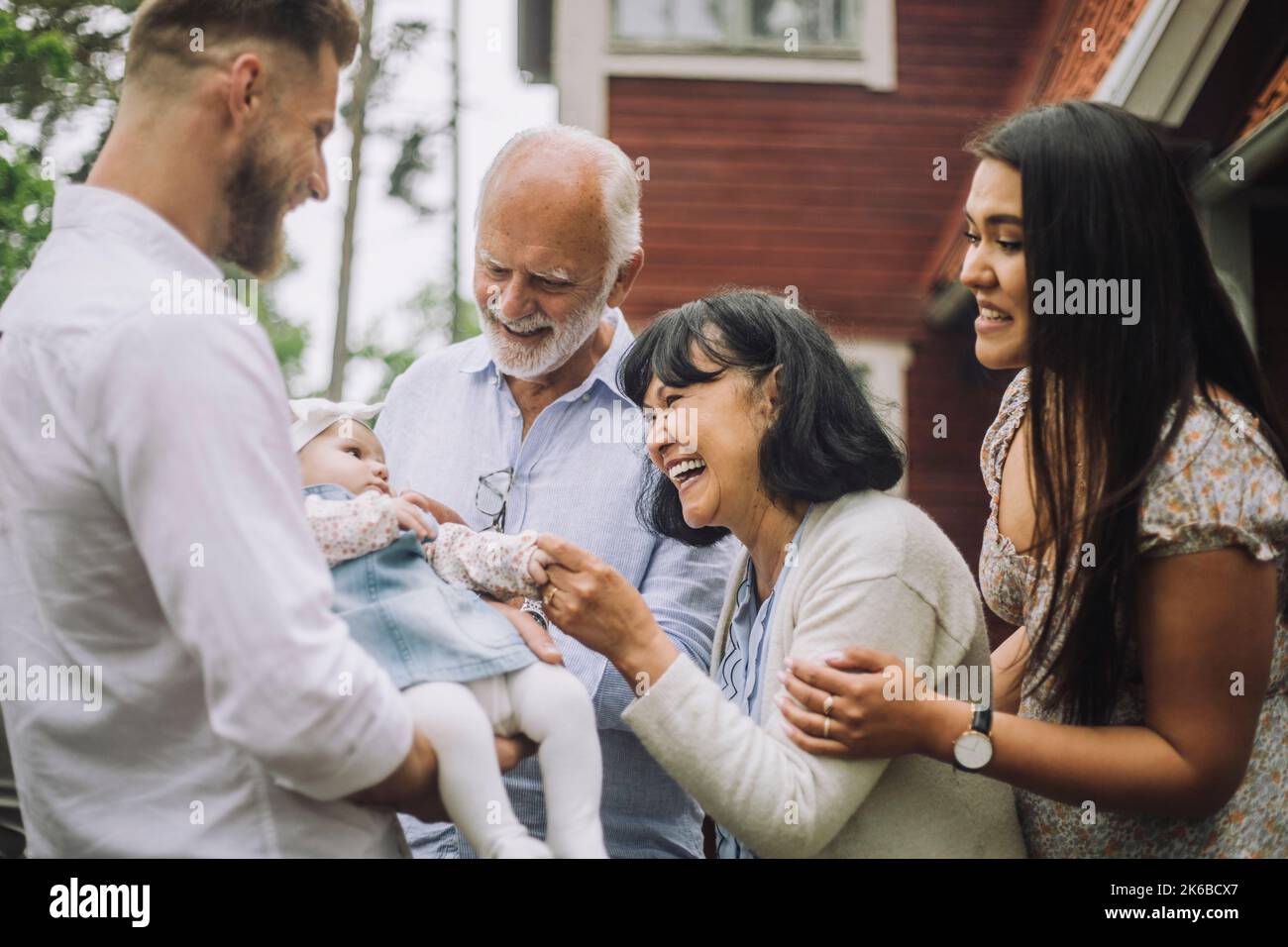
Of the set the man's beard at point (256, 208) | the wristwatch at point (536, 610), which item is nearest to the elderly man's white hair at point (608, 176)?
the wristwatch at point (536, 610)

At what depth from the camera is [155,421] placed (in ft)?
5.16

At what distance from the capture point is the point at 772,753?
2.16 meters

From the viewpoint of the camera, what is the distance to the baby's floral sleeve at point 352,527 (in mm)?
2150

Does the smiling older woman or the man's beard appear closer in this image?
the man's beard

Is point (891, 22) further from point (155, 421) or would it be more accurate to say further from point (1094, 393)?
point (155, 421)

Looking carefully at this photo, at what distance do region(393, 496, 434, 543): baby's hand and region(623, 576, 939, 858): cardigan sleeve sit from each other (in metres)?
0.52

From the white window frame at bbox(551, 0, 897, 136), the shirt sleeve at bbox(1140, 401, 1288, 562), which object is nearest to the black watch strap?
the shirt sleeve at bbox(1140, 401, 1288, 562)

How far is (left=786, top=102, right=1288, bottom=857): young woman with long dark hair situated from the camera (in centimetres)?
211

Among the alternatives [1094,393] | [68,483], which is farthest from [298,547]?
[1094,393]

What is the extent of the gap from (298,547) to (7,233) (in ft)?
13.5

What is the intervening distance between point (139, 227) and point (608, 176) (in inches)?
61.2

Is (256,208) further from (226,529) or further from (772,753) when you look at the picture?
(772,753)

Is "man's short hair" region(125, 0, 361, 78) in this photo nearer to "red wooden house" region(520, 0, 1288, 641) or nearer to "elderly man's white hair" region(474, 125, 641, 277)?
"elderly man's white hair" region(474, 125, 641, 277)
